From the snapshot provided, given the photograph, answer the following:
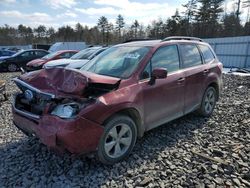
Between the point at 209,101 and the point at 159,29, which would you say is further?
the point at 159,29

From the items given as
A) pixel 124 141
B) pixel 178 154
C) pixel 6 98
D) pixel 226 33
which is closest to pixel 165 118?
pixel 178 154

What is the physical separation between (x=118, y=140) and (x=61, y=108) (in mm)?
949

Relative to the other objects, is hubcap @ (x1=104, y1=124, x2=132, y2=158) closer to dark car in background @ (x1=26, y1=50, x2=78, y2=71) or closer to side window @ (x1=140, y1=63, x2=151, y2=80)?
side window @ (x1=140, y1=63, x2=151, y2=80)

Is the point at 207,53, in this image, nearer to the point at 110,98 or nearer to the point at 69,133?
the point at 110,98

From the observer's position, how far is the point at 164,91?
417cm

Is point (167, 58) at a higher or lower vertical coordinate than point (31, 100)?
higher

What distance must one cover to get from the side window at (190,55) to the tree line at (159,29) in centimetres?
2845

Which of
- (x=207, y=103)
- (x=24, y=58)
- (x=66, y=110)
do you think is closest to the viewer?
(x=66, y=110)

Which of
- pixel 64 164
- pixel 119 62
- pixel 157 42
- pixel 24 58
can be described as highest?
pixel 157 42

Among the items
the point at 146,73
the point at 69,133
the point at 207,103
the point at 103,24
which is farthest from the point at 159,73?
the point at 103,24

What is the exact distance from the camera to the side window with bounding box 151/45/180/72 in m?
4.16

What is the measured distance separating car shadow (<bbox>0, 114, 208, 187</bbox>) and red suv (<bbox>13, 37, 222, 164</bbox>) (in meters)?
0.23

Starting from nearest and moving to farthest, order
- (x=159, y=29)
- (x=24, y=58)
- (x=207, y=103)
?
(x=207, y=103)
(x=24, y=58)
(x=159, y=29)

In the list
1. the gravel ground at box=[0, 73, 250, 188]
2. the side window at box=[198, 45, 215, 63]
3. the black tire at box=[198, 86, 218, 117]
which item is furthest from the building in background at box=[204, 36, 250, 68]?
the gravel ground at box=[0, 73, 250, 188]
